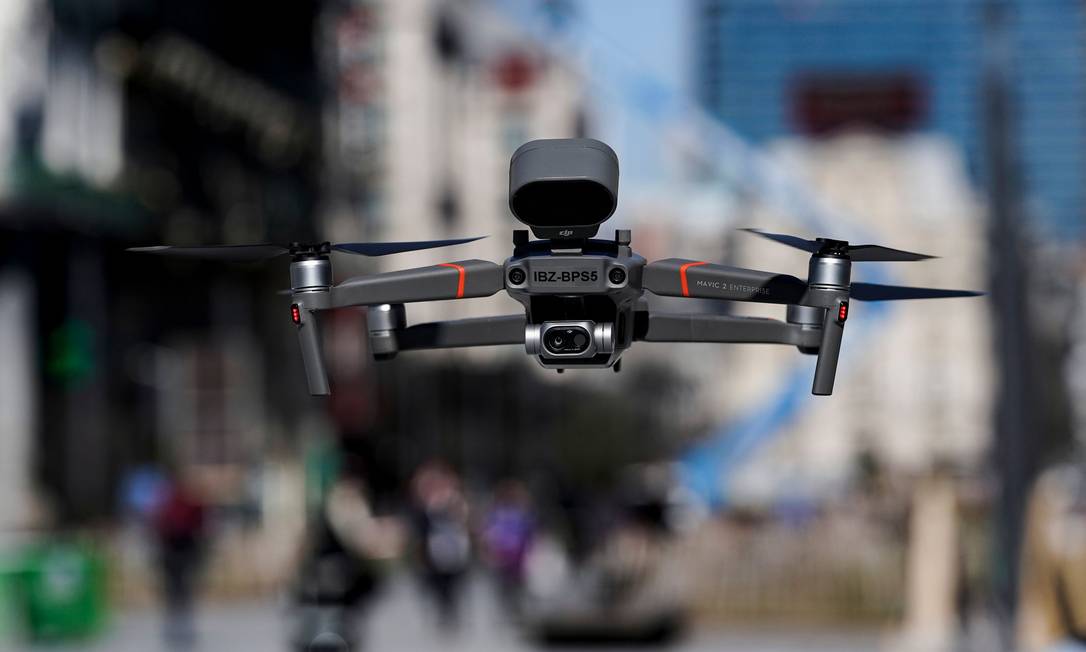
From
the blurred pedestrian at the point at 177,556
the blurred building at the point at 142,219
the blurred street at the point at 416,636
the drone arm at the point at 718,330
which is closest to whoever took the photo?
the drone arm at the point at 718,330

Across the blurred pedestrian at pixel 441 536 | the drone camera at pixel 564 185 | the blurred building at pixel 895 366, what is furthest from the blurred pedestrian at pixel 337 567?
the blurred building at pixel 895 366

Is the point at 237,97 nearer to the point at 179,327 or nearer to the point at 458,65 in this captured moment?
the point at 179,327

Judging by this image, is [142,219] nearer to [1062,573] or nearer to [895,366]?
[1062,573]

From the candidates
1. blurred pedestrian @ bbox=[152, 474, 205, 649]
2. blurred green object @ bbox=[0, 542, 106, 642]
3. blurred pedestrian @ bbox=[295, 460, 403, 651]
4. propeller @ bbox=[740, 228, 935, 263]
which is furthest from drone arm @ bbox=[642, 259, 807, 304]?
blurred green object @ bbox=[0, 542, 106, 642]

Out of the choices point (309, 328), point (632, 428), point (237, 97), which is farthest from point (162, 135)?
point (632, 428)

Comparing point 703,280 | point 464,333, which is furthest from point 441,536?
point 703,280

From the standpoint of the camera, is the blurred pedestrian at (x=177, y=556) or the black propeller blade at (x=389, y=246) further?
the blurred pedestrian at (x=177, y=556)

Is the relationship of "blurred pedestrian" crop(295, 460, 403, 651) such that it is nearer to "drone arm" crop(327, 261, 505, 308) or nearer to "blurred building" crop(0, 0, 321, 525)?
"drone arm" crop(327, 261, 505, 308)

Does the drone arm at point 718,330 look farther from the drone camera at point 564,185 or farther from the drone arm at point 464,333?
the drone camera at point 564,185
